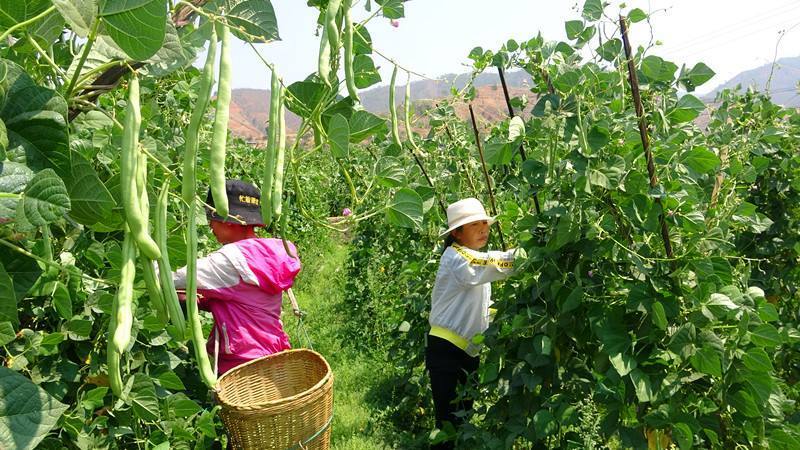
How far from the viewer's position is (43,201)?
677 mm

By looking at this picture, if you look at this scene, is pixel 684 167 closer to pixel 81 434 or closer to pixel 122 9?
pixel 122 9

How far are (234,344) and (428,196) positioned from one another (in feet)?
5.44

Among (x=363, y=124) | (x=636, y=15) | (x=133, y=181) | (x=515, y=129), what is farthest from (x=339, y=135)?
(x=636, y=15)

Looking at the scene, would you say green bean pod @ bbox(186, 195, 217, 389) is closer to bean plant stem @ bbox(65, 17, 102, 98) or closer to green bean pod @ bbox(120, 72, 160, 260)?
green bean pod @ bbox(120, 72, 160, 260)

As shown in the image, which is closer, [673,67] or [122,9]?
[122,9]

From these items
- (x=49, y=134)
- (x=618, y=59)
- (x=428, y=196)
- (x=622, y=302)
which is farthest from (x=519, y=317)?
(x=49, y=134)

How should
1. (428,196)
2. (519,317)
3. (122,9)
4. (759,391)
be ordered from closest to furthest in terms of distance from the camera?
(122,9)
(428,196)
(759,391)
(519,317)

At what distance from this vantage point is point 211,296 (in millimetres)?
2527

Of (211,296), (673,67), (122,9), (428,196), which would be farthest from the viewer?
(211,296)

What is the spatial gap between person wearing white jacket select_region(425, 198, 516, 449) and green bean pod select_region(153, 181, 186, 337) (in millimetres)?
2028

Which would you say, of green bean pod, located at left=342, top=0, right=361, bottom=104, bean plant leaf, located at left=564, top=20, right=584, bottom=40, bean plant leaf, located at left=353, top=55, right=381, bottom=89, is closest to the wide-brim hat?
bean plant leaf, located at left=564, top=20, right=584, bottom=40

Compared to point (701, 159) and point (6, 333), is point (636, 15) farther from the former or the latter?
point (6, 333)

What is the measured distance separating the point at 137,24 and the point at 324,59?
8.6 inches

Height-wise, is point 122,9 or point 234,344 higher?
point 122,9
